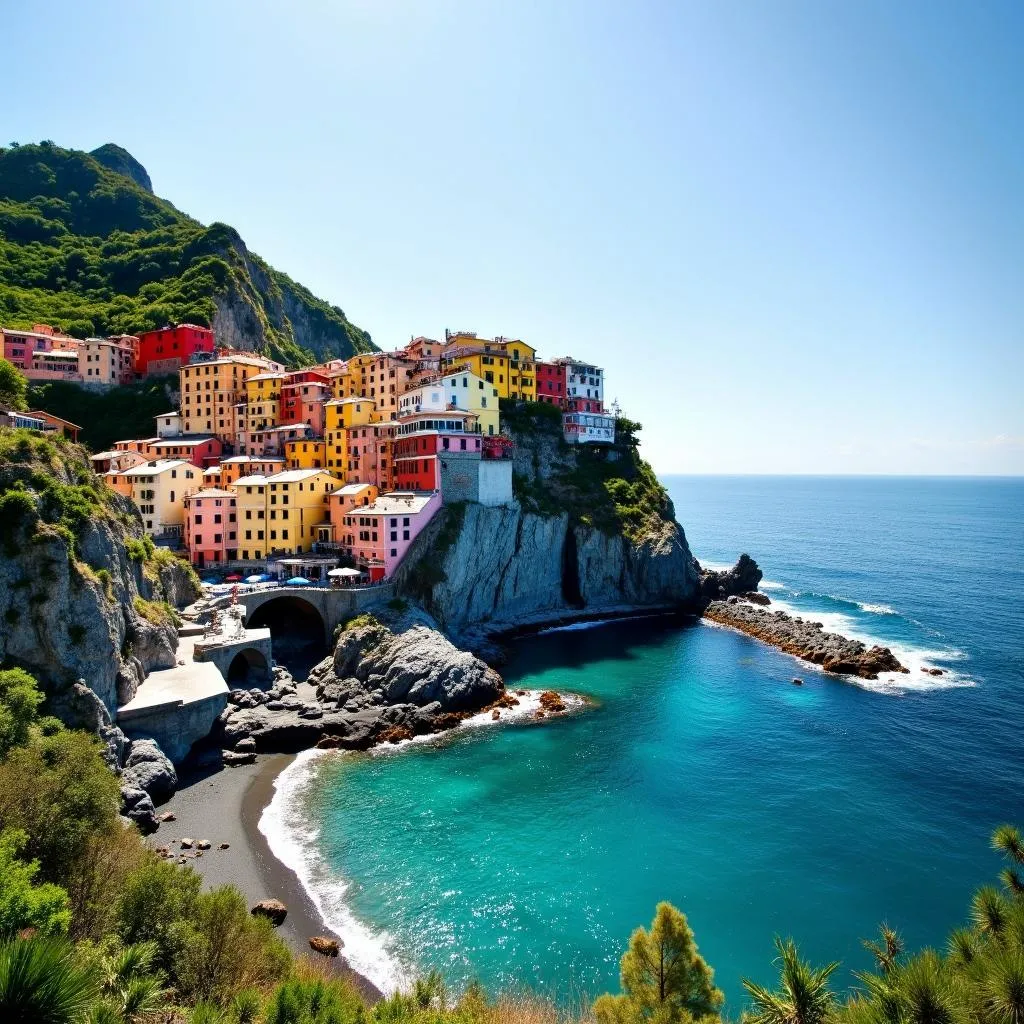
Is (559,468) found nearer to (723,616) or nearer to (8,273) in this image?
(723,616)

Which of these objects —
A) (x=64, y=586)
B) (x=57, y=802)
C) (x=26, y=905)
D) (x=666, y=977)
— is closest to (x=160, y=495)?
(x=64, y=586)

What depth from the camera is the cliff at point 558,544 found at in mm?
62719

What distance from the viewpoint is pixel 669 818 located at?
33.2m

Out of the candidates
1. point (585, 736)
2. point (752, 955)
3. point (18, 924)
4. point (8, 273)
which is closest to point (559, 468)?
point (585, 736)

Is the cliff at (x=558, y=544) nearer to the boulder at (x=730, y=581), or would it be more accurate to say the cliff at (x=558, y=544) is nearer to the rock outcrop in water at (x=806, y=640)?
the boulder at (x=730, y=581)

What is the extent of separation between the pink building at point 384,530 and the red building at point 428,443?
11.2 feet

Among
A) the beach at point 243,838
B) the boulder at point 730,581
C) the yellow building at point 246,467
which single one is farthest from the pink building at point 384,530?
the boulder at point 730,581

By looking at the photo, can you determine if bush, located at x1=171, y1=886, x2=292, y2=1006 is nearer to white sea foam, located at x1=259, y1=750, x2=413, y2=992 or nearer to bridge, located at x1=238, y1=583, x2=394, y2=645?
white sea foam, located at x1=259, y1=750, x2=413, y2=992

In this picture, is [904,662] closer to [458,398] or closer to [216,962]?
[458,398]

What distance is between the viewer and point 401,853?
29875 mm

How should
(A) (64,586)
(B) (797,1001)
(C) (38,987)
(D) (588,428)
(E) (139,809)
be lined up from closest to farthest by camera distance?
(C) (38,987), (B) (797,1001), (E) (139,809), (A) (64,586), (D) (588,428)

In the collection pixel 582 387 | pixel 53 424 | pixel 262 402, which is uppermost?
pixel 582 387

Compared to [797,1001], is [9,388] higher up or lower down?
higher up

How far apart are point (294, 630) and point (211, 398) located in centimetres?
3532
